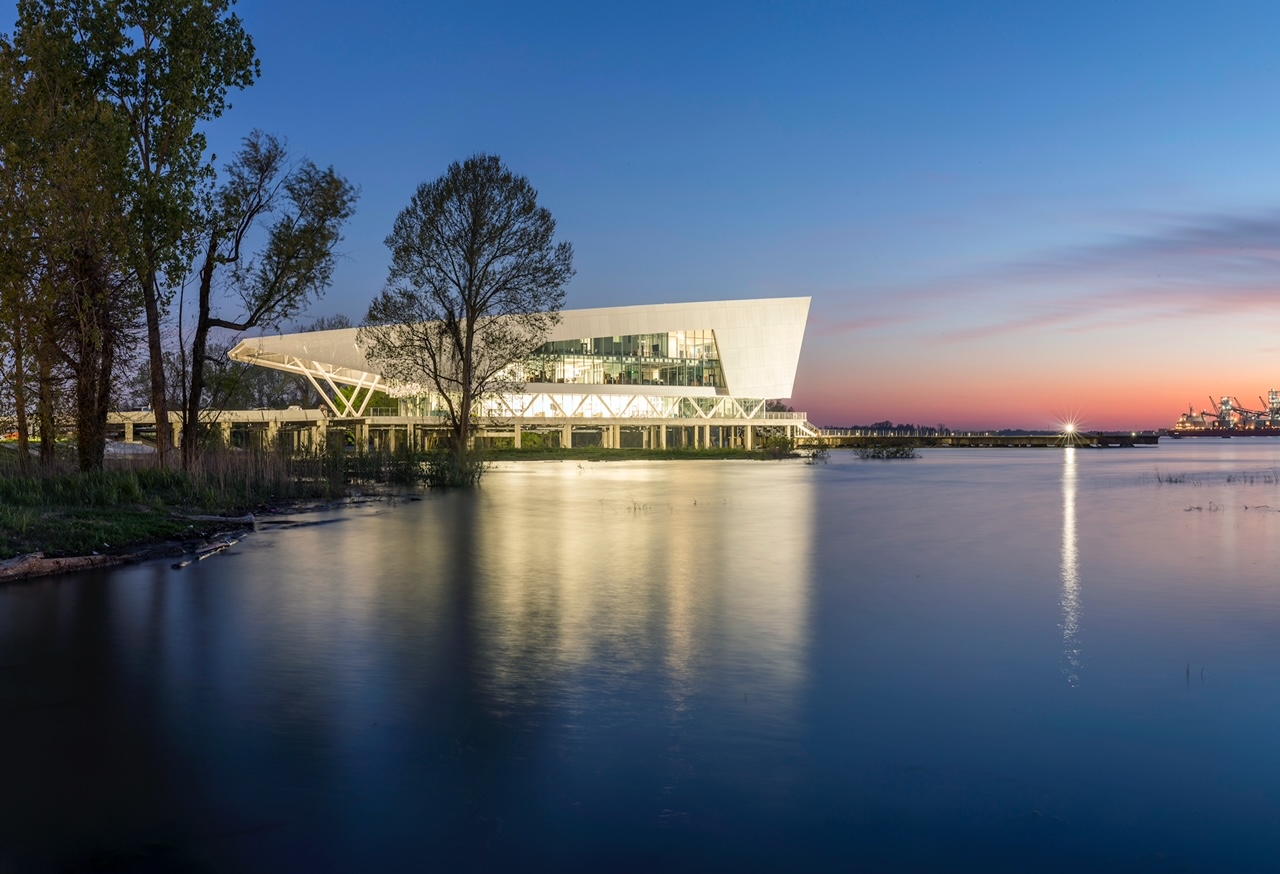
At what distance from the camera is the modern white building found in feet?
254

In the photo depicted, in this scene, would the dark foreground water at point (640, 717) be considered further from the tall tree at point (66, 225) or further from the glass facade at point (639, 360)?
the glass facade at point (639, 360)

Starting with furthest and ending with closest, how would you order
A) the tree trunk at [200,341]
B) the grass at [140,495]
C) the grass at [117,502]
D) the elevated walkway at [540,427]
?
the elevated walkway at [540,427]
the tree trunk at [200,341]
the grass at [140,495]
the grass at [117,502]

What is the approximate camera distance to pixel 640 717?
263 inches

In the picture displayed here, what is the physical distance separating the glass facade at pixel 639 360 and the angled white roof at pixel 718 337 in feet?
2.38

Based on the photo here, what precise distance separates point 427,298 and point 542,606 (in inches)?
1241

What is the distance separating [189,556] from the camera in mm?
14906

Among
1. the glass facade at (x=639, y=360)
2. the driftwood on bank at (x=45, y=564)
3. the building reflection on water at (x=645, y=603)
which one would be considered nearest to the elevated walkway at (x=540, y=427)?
the glass facade at (x=639, y=360)

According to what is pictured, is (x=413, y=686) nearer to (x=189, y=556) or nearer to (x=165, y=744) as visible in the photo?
(x=165, y=744)

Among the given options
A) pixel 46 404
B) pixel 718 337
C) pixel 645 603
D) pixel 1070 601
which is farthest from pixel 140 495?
pixel 718 337

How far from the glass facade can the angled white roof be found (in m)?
0.73

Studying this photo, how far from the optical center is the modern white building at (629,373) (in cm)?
7744

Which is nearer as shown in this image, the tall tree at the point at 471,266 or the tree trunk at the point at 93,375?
the tree trunk at the point at 93,375

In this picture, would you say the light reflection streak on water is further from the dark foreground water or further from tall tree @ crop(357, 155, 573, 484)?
tall tree @ crop(357, 155, 573, 484)

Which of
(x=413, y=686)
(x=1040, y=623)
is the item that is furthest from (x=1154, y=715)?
(x=413, y=686)
